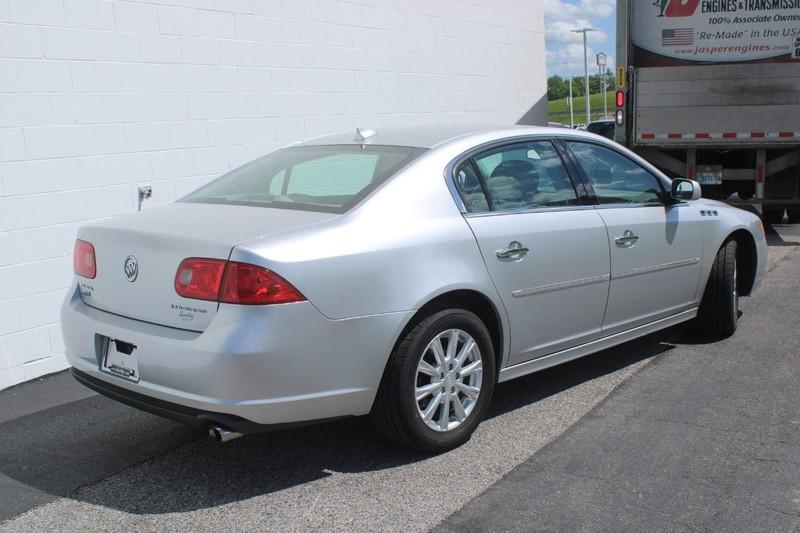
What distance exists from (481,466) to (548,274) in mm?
1107

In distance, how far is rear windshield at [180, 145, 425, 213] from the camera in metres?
4.17

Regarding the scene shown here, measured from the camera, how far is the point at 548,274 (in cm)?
461

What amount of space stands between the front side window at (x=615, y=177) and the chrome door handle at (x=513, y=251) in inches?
33.9

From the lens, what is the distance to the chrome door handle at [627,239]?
16.6 feet

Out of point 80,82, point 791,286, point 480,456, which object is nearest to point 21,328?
point 80,82

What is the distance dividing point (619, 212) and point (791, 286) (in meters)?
3.38

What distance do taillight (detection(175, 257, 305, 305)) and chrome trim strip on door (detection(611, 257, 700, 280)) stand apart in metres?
2.25

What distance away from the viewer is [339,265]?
369cm

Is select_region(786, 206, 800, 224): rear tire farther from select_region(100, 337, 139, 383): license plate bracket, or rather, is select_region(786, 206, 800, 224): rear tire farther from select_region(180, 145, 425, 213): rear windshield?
select_region(100, 337, 139, 383): license plate bracket

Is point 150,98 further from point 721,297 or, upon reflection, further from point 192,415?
point 721,297

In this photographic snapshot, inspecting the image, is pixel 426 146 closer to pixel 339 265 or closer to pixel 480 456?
pixel 339 265

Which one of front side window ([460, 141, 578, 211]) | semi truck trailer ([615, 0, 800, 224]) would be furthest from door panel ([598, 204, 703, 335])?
semi truck trailer ([615, 0, 800, 224])

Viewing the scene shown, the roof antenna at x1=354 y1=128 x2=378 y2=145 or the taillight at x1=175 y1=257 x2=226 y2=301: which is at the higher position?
the roof antenna at x1=354 y1=128 x2=378 y2=145

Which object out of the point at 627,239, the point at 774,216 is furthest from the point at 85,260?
the point at 774,216
